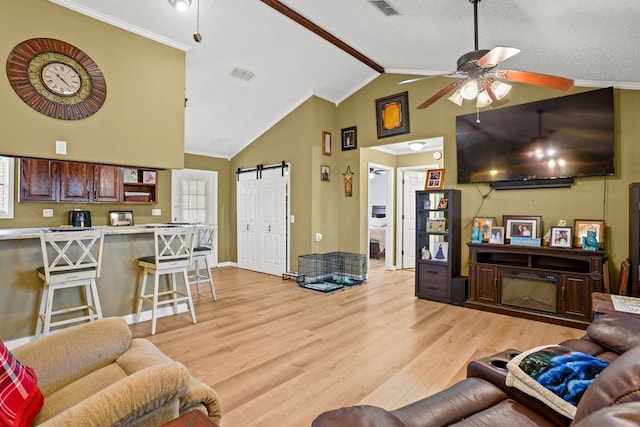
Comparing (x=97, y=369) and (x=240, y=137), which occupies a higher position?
(x=240, y=137)

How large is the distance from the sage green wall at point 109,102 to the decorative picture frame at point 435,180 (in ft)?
11.6

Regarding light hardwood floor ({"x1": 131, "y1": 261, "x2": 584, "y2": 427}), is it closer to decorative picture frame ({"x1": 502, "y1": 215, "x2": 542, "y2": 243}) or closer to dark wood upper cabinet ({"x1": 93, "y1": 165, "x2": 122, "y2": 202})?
decorative picture frame ({"x1": 502, "y1": 215, "x2": 542, "y2": 243})

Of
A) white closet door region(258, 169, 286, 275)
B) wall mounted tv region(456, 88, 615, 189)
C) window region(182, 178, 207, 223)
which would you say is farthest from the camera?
window region(182, 178, 207, 223)

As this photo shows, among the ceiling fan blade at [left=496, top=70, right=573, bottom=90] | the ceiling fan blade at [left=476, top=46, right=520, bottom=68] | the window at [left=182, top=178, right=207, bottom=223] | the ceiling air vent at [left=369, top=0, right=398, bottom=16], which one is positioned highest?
the ceiling air vent at [left=369, top=0, right=398, bottom=16]

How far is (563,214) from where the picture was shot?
13.0ft

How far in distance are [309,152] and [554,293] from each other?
13.4ft

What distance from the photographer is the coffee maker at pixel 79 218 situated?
15.4 feet

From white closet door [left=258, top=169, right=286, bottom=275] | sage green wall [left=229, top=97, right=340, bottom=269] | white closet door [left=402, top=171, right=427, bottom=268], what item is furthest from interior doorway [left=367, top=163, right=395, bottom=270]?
white closet door [left=258, top=169, right=286, bottom=275]

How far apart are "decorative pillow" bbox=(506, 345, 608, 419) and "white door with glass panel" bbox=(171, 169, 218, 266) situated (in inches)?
232

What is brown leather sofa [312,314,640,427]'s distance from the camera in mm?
799

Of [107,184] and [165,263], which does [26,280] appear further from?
[107,184]

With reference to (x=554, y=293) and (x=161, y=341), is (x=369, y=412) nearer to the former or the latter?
(x=161, y=341)

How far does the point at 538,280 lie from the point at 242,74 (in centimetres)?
488

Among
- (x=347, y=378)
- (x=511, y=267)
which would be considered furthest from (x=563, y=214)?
(x=347, y=378)
